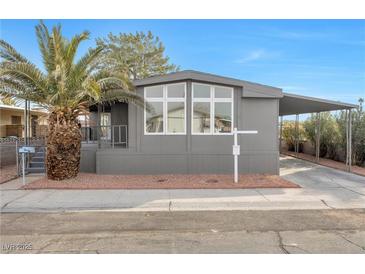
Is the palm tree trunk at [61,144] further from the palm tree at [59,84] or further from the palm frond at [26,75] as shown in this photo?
the palm frond at [26,75]

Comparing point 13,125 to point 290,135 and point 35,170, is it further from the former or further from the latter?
point 290,135

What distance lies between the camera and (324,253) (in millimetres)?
3893

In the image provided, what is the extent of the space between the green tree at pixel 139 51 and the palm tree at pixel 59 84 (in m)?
19.1

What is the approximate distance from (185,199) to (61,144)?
15.0ft

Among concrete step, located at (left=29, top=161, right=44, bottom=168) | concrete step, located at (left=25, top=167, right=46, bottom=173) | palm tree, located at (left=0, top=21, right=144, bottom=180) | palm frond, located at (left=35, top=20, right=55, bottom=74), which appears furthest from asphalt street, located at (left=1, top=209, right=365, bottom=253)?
concrete step, located at (left=29, top=161, right=44, bottom=168)

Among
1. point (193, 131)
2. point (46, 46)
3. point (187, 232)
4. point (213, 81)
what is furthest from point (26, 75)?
point (187, 232)

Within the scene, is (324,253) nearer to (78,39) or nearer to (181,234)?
(181,234)

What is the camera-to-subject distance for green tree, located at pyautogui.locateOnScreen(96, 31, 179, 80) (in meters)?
28.2

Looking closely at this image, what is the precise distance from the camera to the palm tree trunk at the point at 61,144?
8.82 m

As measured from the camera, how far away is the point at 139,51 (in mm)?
28625

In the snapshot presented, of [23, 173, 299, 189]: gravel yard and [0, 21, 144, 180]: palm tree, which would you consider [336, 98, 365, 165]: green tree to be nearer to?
[23, 173, 299, 189]: gravel yard

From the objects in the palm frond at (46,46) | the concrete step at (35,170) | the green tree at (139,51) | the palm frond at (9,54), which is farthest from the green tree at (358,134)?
the green tree at (139,51)

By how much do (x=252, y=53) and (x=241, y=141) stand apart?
9.74m

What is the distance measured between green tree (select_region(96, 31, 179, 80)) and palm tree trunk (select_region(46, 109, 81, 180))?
19.5 m
